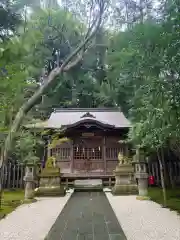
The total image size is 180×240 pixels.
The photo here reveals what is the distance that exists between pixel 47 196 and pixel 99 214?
13.6 ft

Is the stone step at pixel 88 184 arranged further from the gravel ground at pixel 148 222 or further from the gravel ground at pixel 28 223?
the gravel ground at pixel 28 223

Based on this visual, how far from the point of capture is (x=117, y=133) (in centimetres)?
1441

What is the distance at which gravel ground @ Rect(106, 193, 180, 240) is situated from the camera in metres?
3.81

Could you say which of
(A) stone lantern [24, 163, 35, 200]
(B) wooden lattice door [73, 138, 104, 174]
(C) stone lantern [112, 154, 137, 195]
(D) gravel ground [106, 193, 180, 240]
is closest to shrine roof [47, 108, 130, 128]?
(B) wooden lattice door [73, 138, 104, 174]

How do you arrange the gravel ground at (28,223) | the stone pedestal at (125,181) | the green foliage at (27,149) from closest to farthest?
1. the gravel ground at (28,223)
2. the stone pedestal at (125,181)
3. the green foliage at (27,149)

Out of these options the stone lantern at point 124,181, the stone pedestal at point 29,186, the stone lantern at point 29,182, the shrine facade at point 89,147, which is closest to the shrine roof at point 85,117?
the shrine facade at point 89,147

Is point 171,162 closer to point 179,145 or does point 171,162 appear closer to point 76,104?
point 179,145

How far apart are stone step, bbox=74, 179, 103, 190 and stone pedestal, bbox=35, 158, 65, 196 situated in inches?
99.2

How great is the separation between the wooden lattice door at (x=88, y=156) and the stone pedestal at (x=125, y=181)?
4.03 meters

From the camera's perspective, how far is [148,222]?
4.73m

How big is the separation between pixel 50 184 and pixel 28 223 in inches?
182

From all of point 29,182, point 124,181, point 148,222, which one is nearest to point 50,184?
point 29,182

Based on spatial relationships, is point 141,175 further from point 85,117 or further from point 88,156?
point 85,117

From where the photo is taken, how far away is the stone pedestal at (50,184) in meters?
9.32
